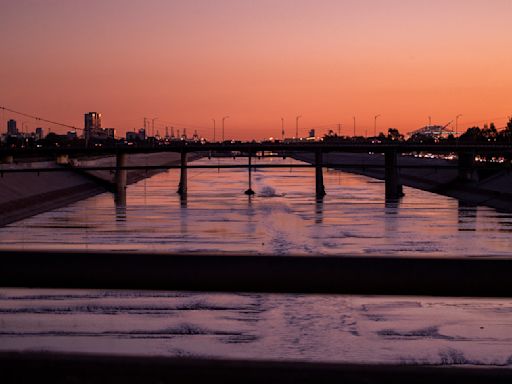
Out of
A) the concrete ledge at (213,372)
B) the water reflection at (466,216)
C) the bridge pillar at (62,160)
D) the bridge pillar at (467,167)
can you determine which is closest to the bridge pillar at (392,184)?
the water reflection at (466,216)

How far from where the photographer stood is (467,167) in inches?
3041

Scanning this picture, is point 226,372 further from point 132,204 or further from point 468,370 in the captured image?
point 132,204

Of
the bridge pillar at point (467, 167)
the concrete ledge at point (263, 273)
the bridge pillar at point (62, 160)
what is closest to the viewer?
the concrete ledge at point (263, 273)

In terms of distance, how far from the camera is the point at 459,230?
37.6 m

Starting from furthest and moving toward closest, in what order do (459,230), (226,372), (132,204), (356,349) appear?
1. (132,204)
2. (459,230)
3. (356,349)
4. (226,372)

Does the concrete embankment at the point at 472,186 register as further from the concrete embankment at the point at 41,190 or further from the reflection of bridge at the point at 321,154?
the concrete embankment at the point at 41,190

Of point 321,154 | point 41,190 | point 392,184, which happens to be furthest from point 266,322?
point 321,154

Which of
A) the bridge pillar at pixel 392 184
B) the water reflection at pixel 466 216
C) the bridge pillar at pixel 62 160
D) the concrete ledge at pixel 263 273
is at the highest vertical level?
the concrete ledge at pixel 263 273

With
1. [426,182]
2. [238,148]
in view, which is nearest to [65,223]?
[238,148]

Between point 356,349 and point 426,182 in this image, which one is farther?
point 426,182

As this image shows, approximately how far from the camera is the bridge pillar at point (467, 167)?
3090 inches

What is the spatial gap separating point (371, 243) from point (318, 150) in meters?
49.2

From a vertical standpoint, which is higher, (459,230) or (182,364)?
(182,364)

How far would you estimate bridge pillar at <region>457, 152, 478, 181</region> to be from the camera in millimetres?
78475
